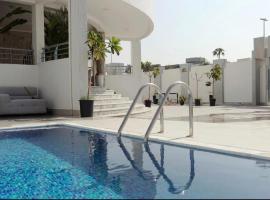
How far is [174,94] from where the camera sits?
3189 cm

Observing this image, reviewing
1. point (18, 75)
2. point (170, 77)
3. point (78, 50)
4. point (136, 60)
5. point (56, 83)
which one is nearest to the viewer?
point (78, 50)

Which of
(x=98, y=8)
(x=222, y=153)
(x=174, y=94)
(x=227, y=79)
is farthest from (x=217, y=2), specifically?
(x=174, y=94)

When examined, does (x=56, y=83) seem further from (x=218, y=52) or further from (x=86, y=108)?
(x=218, y=52)

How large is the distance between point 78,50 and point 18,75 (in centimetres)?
413

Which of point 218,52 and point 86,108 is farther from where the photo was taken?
point 218,52

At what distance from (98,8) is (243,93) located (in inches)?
551

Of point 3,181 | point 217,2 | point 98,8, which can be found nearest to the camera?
point 3,181

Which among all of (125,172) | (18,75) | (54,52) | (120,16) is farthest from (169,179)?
(120,16)

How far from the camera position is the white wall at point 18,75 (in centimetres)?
1641

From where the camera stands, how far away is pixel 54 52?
1661cm

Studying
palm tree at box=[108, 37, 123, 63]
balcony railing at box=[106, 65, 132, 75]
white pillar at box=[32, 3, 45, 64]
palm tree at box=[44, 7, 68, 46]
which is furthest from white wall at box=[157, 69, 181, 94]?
palm tree at box=[108, 37, 123, 63]

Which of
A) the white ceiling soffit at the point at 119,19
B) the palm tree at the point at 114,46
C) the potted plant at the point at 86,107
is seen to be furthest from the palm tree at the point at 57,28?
the potted plant at the point at 86,107

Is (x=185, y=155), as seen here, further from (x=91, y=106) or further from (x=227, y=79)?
(x=227, y=79)

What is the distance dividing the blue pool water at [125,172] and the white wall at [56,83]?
7.21 meters
